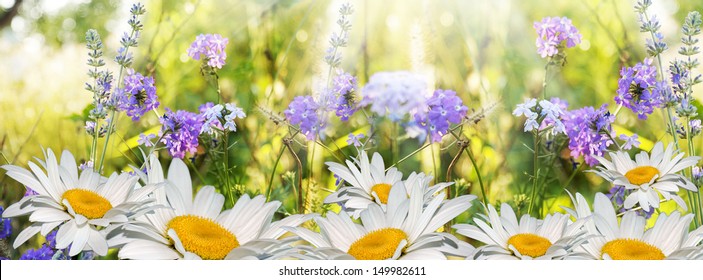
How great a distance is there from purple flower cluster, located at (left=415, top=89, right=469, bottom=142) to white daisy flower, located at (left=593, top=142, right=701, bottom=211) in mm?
349

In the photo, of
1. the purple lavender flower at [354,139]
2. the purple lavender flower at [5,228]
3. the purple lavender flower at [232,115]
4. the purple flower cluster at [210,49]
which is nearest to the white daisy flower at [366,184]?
the purple lavender flower at [354,139]

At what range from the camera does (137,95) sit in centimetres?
181

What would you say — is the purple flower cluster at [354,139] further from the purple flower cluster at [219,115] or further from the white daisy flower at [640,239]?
the white daisy flower at [640,239]

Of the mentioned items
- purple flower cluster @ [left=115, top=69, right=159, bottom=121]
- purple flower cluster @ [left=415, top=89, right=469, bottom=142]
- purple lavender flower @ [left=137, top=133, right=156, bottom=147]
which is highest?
purple flower cluster @ [left=115, top=69, right=159, bottom=121]

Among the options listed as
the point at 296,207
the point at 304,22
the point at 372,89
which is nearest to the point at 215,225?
the point at 296,207

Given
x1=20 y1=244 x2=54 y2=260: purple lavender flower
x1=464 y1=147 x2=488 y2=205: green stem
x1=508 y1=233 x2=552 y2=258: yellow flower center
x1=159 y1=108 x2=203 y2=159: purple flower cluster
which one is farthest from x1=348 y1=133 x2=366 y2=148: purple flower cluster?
x1=20 y1=244 x2=54 y2=260: purple lavender flower

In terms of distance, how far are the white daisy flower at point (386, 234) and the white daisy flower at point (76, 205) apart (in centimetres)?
32

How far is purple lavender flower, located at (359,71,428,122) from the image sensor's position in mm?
1685

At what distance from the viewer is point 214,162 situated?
1.79m

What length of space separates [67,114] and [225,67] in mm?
412

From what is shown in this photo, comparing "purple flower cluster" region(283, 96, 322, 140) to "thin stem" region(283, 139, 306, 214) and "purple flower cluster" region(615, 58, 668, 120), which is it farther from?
"purple flower cluster" region(615, 58, 668, 120)

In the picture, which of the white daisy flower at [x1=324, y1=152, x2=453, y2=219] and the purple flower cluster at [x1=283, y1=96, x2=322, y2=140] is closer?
the white daisy flower at [x1=324, y1=152, x2=453, y2=219]

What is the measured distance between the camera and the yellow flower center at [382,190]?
1525 millimetres

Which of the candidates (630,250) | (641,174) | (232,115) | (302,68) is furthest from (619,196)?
(232,115)
